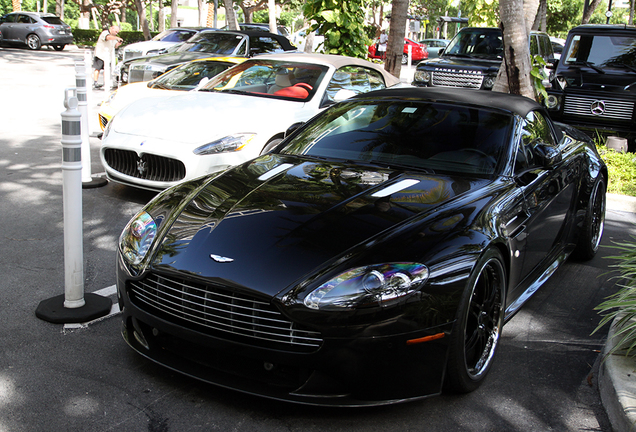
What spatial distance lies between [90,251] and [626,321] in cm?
388

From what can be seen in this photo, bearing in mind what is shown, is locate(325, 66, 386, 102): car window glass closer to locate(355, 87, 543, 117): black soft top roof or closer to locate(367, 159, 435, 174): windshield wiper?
locate(355, 87, 543, 117): black soft top roof

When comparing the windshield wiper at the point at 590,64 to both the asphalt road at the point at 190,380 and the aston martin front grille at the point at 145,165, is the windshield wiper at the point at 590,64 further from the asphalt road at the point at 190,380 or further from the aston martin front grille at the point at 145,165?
the aston martin front grille at the point at 145,165

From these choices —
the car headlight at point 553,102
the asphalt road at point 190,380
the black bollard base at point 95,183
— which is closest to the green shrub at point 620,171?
the car headlight at point 553,102

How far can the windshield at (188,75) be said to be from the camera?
31.9ft

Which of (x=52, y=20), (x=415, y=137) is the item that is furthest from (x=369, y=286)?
(x=52, y=20)

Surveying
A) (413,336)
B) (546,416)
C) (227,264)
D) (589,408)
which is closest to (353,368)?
(413,336)

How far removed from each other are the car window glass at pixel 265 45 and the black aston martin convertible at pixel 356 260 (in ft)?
35.6

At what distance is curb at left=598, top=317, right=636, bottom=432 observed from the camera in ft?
9.49

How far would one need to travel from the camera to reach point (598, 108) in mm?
10578

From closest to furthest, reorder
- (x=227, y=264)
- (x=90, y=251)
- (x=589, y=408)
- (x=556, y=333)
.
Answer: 1. (x=227, y=264)
2. (x=589, y=408)
3. (x=556, y=333)
4. (x=90, y=251)

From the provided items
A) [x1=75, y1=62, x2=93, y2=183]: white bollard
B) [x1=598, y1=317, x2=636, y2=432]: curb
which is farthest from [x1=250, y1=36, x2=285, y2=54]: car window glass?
[x1=598, y1=317, x2=636, y2=432]: curb

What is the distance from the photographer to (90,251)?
5.11m

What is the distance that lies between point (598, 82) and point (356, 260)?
934 cm

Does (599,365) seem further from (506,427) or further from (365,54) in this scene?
(365,54)
